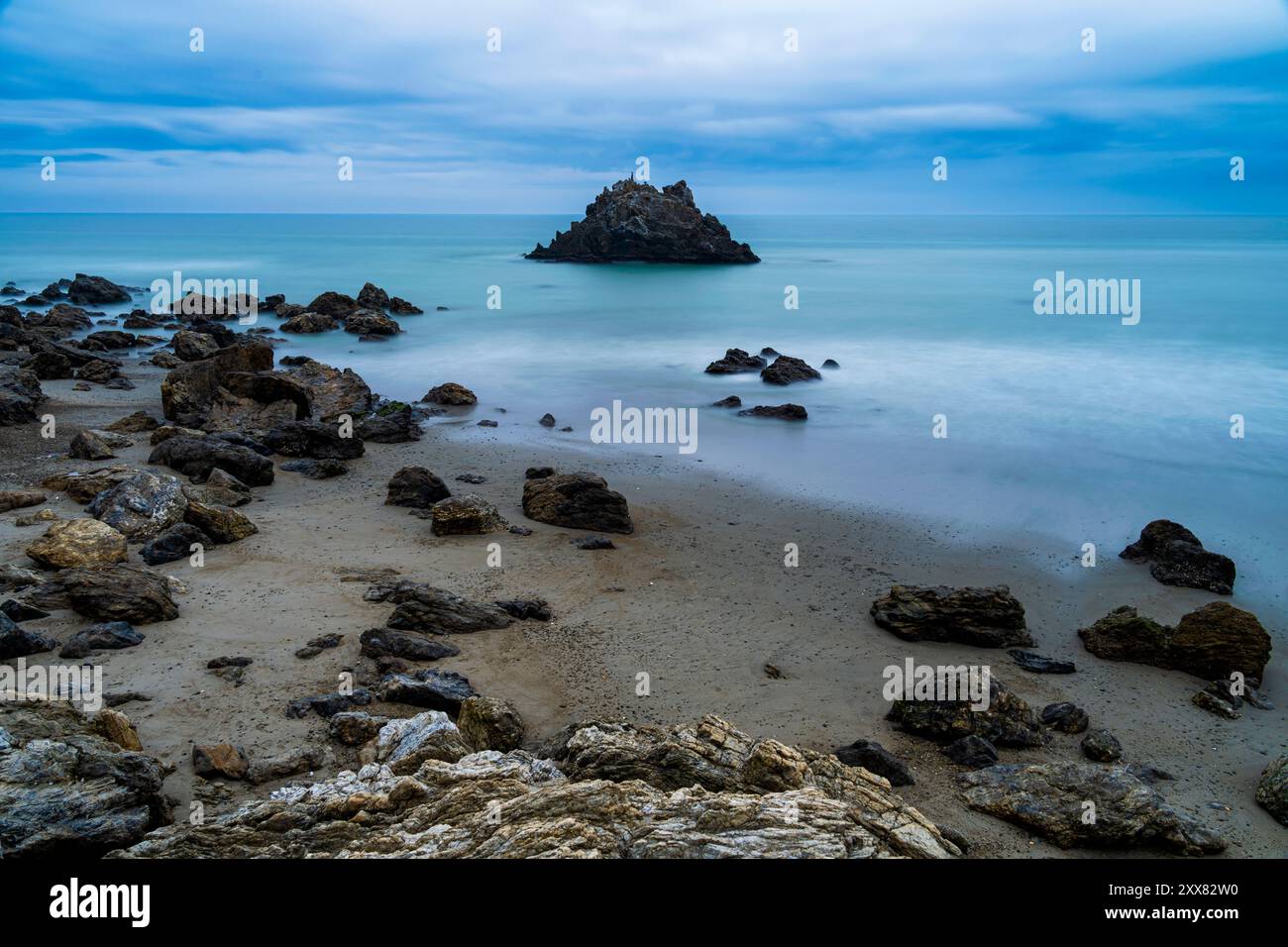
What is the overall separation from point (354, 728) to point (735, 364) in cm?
2787

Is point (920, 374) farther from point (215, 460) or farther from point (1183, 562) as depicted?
point (215, 460)

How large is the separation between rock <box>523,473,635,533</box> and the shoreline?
31 centimetres

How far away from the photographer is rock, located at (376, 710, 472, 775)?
7.83 metres

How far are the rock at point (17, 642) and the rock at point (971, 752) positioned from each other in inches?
399

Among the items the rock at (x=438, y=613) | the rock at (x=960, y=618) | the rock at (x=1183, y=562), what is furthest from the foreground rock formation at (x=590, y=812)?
the rock at (x=1183, y=562)

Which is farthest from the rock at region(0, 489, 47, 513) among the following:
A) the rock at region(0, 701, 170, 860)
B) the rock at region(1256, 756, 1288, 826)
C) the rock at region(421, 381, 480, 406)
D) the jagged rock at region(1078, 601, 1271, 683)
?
the rock at region(1256, 756, 1288, 826)

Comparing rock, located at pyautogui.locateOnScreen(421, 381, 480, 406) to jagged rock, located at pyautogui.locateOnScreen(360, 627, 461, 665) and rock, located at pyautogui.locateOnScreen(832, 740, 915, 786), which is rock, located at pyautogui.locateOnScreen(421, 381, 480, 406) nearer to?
jagged rock, located at pyautogui.locateOnScreen(360, 627, 461, 665)

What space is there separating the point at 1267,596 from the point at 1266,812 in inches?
288

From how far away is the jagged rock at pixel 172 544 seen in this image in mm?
13055

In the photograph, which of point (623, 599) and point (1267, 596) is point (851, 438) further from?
point (623, 599)

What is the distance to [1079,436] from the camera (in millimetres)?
25688

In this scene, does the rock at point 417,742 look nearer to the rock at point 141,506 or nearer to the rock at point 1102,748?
the rock at point 1102,748

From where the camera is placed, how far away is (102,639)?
10.2m

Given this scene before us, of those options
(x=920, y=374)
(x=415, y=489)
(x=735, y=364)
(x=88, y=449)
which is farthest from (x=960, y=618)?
(x=920, y=374)
